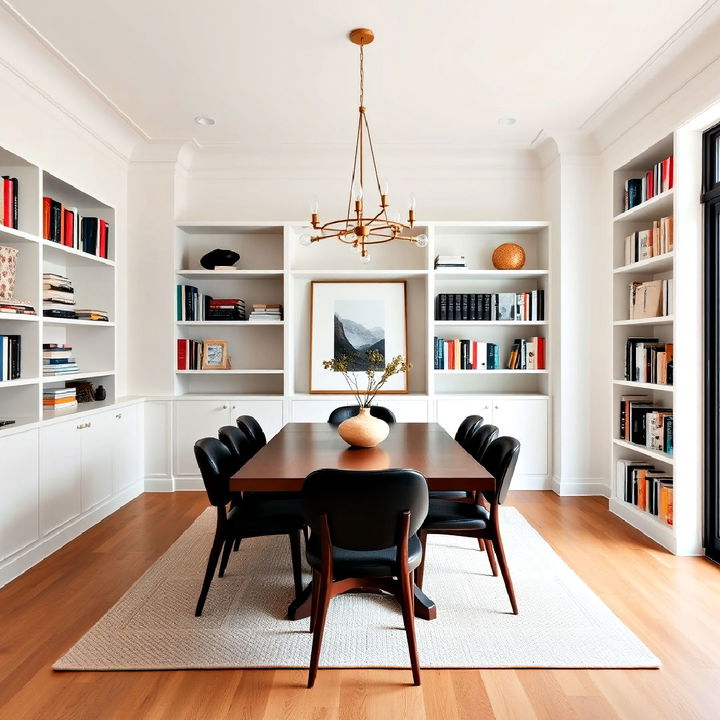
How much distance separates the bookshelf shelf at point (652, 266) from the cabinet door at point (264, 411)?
298cm

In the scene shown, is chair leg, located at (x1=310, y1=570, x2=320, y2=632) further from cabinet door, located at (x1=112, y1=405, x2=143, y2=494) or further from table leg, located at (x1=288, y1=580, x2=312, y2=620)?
A: cabinet door, located at (x1=112, y1=405, x2=143, y2=494)

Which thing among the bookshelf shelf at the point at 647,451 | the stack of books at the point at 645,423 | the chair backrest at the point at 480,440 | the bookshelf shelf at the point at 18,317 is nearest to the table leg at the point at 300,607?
the chair backrest at the point at 480,440

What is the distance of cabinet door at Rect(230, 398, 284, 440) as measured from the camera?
519cm

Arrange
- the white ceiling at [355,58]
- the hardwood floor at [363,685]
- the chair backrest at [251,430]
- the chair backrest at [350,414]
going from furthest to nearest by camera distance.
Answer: the chair backrest at [350,414] → the chair backrest at [251,430] → the white ceiling at [355,58] → the hardwood floor at [363,685]

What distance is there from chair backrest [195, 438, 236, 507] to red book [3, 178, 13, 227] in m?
1.89

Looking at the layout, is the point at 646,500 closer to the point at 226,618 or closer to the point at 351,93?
the point at 226,618

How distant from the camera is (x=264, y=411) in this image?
520cm

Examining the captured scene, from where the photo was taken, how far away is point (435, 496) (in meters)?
3.58

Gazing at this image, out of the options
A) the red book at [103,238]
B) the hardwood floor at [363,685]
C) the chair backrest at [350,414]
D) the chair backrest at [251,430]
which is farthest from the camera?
the red book at [103,238]

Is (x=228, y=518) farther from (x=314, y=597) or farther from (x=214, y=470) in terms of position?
(x=314, y=597)

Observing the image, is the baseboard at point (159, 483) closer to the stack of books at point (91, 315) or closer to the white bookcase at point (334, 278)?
the white bookcase at point (334, 278)

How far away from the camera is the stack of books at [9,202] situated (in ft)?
11.3

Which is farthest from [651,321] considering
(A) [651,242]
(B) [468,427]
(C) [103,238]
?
(C) [103,238]

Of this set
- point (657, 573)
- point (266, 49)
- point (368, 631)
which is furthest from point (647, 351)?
point (266, 49)
